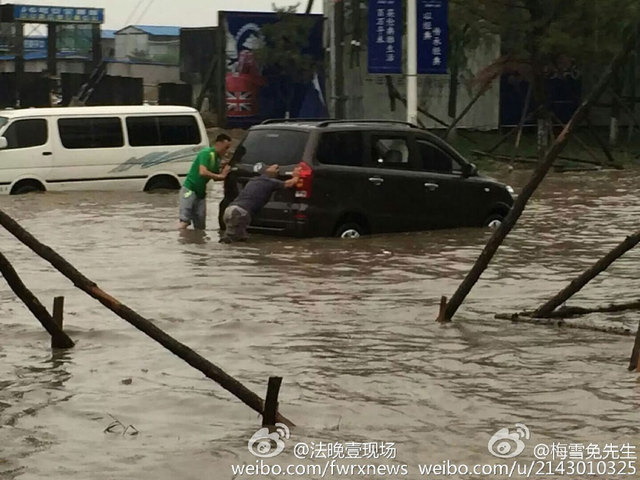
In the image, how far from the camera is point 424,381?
9.42 m

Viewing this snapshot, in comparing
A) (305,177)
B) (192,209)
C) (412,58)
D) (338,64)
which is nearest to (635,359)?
(305,177)

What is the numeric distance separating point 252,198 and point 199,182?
1991 mm

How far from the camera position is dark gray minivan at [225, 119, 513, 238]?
1753cm

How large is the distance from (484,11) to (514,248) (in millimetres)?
18558

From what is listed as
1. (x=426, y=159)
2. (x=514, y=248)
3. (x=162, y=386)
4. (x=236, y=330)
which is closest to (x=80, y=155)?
(x=426, y=159)

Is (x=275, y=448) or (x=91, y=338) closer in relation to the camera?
(x=275, y=448)

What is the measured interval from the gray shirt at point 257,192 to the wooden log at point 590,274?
6.05 metres

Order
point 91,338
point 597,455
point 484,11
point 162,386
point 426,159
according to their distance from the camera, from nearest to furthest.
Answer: point 597,455 < point 162,386 < point 91,338 < point 426,159 < point 484,11

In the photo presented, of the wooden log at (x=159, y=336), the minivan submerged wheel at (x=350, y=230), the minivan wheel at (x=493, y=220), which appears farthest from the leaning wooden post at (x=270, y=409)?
the minivan wheel at (x=493, y=220)

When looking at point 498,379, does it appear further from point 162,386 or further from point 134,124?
point 134,124

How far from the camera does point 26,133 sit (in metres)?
24.3

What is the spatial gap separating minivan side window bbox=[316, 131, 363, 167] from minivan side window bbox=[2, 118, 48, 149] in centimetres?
813

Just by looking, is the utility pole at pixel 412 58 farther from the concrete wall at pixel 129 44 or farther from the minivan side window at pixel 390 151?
the concrete wall at pixel 129 44

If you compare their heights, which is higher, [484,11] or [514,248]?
[484,11]
